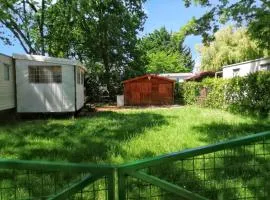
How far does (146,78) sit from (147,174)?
28321 mm

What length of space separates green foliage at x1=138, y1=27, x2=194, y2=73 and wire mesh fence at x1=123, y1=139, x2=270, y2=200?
2355 inches

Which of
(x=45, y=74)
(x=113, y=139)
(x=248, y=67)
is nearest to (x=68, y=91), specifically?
(x=45, y=74)

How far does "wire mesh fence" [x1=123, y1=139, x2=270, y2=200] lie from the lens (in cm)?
347

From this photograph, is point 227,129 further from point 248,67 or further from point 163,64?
point 163,64

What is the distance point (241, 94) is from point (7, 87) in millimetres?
9530

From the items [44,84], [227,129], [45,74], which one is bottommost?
[227,129]

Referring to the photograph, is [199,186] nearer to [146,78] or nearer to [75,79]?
[75,79]

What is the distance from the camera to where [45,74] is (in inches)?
695

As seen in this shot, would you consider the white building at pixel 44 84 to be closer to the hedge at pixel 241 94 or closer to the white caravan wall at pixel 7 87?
the white caravan wall at pixel 7 87

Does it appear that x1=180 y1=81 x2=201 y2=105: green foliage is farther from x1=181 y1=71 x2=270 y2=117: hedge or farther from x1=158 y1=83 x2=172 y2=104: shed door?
x1=158 y1=83 x2=172 y2=104: shed door

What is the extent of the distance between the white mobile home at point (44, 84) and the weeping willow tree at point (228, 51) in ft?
76.1

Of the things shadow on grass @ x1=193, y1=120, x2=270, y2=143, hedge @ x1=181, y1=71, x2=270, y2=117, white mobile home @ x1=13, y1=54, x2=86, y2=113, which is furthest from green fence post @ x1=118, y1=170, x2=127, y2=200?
white mobile home @ x1=13, y1=54, x2=86, y2=113

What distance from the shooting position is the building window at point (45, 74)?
57.6ft

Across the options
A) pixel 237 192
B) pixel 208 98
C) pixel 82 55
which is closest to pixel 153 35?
→ pixel 82 55
